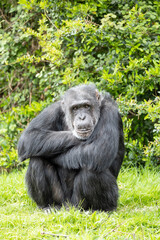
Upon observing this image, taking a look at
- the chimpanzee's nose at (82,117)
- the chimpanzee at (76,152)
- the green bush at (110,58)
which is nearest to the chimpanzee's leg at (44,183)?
the chimpanzee at (76,152)

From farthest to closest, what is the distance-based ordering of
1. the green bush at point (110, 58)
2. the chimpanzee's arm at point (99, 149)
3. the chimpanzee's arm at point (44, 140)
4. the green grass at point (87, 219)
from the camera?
the green bush at point (110, 58), the chimpanzee's arm at point (44, 140), the chimpanzee's arm at point (99, 149), the green grass at point (87, 219)

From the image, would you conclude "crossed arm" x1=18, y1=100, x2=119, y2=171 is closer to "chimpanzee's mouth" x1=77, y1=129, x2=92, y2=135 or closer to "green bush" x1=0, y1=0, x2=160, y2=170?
"chimpanzee's mouth" x1=77, y1=129, x2=92, y2=135

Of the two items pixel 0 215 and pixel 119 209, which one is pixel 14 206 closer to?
pixel 0 215

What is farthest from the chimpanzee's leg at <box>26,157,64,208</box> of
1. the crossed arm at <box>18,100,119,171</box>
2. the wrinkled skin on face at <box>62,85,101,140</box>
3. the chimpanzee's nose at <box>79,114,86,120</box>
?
the chimpanzee's nose at <box>79,114,86,120</box>

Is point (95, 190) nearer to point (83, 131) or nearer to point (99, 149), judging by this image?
point (99, 149)

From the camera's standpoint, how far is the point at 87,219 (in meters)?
4.32

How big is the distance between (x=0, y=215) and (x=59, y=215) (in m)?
0.81

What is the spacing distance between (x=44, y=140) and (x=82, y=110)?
608mm

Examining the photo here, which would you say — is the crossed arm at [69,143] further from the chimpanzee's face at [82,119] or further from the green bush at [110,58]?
the green bush at [110,58]

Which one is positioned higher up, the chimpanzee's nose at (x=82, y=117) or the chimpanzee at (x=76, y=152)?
the chimpanzee's nose at (x=82, y=117)

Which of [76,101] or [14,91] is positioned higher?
[76,101]

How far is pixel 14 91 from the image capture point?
9516 millimetres

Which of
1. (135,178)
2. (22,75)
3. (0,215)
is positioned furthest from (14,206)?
(22,75)

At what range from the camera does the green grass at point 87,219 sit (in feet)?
13.0
